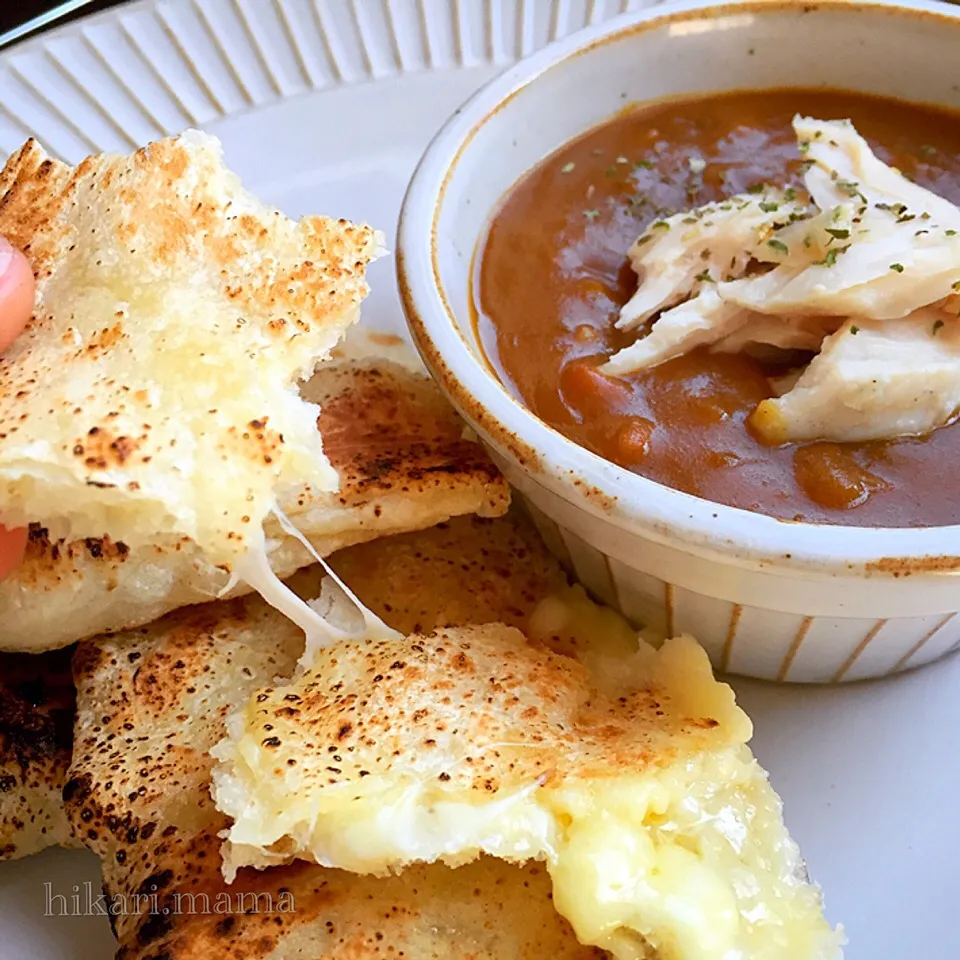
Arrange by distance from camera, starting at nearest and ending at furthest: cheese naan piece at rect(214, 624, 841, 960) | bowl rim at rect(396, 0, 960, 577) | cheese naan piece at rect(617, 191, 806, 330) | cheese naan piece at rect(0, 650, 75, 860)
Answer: cheese naan piece at rect(214, 624, 841, 960) < bowl rim at rect(396, 0, 960, 577) < cheese naan piece at rect(0, 650, 75, 860) < cheese naan piece at rect(617, 191, 806, 330)

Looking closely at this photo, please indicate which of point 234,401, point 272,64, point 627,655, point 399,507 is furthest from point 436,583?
point 272,64

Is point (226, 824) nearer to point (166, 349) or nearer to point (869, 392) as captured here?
point (166, 349)

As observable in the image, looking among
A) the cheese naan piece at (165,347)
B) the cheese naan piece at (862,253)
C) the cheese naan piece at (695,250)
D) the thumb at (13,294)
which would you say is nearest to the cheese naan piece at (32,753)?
the cheese naan piece at (165,347)

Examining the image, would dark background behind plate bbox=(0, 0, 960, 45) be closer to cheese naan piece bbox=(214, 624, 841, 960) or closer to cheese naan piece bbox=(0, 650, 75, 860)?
cheese naan piece bbox=(0, 650, 75, 860)

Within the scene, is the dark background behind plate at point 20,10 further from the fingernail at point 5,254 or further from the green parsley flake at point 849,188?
the green parsley flake at point 849,188

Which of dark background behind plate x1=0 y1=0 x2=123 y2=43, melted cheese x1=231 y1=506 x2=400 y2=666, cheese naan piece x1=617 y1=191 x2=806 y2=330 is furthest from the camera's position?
dark background behind plate x1=0 y1=0 x2=123 y2=43

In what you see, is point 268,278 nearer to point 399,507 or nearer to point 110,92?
point 399,507

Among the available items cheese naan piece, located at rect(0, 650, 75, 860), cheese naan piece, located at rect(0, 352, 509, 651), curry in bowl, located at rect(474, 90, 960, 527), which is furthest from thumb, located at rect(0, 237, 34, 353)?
curry in bowl, located at rect(474, 90, 960, 527)
